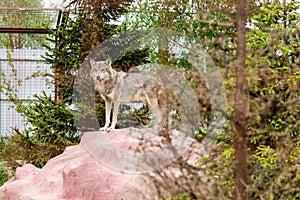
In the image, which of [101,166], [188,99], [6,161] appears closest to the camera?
[188,99]

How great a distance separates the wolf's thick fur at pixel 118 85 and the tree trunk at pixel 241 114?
2.93m

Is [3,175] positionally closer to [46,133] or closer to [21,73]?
[46,133]

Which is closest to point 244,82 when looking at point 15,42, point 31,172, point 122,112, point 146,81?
point 146,81

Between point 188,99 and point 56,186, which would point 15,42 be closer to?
point 56,186

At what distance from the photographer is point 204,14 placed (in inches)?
94.3

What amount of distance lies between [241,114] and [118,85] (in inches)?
129

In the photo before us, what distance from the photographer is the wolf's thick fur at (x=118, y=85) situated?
5.44m

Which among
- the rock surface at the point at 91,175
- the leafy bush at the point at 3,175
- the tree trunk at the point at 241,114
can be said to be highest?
the tree trunk at the point at 241,114

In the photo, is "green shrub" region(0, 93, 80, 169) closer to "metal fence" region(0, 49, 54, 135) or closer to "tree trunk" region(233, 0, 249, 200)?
"metal fence" region(0, 49, 54, 135)

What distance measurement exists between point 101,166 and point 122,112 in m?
2.52

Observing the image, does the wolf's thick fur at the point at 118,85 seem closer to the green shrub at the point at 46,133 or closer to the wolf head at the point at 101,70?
the wolf head at the point at 101,70

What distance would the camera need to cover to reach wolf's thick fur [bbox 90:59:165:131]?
5441 millimetres

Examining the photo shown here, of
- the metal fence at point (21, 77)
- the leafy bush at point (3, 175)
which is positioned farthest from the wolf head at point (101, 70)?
the metal fence at point (21, 77)

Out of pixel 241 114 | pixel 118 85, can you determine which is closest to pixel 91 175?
pixel 118 85
